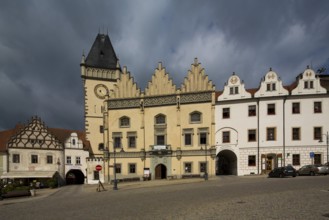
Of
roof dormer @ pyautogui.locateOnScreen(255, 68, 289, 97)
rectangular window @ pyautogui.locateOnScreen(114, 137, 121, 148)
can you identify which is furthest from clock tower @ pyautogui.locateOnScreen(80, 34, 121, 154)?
roof dormer @ pyautogui.locateOnScreen(255, 68, 289, 97)

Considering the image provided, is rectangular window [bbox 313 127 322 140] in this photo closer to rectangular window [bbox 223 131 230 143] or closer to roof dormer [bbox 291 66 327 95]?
roof dormer [bbox 291 66 327 95]

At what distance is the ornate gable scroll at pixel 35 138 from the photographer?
46312mm

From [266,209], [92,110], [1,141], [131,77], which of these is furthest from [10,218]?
[92,110]

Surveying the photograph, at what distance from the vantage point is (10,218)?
1428cm

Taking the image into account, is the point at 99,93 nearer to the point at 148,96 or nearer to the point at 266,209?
the point at 148,96

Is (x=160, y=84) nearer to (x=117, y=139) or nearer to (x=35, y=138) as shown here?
(x=117, y=139)

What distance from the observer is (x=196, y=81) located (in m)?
43.9

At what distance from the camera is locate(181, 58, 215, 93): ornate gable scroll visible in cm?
4341

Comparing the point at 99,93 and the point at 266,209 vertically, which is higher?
the point at 99,93

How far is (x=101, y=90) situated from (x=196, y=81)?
21.3 meters

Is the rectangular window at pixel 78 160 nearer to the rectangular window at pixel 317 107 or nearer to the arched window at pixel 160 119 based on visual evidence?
the arched window at pixel 160 119

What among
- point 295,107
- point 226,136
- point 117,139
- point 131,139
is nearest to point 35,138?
point 117,139

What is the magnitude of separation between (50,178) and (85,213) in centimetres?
3624

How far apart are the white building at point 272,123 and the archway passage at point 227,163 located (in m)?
0.49
